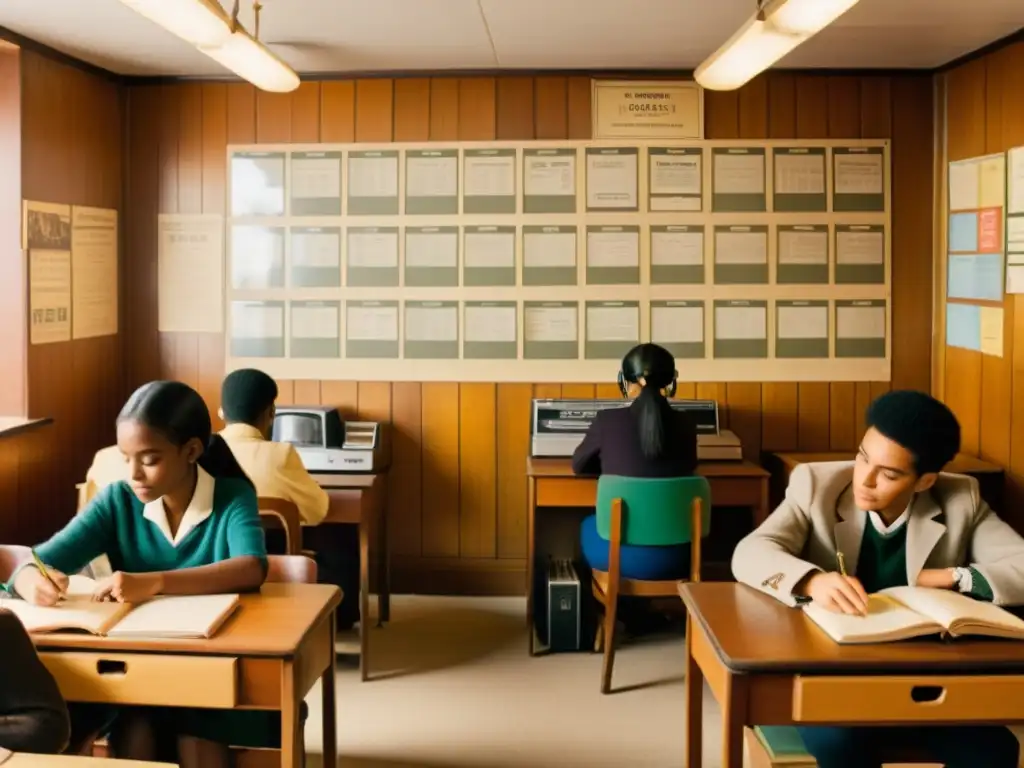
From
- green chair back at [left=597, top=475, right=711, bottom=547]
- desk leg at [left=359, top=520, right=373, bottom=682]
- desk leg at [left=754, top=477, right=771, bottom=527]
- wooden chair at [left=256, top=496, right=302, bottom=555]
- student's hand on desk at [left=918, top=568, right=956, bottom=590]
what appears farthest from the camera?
desk leg at [left=754, top=477, right=771, bottom=527]

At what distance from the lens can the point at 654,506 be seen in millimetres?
3627

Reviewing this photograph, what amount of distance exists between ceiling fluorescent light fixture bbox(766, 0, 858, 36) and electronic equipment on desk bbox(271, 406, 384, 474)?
7.45 ft

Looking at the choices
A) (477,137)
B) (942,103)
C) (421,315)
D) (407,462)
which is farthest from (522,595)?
Answer: (942,103)

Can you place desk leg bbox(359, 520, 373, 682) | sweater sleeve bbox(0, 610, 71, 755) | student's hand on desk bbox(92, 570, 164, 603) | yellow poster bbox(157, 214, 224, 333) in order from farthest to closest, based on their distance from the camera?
yellow poster bbox(157, 214, 224, 333), desk leg bbox(359, 520, 373, 682), student's hand on desk bbox(92, 570, 164, 603), sweater sleeve bbox(0, 610, 71, 755)

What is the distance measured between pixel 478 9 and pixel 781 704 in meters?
2.60

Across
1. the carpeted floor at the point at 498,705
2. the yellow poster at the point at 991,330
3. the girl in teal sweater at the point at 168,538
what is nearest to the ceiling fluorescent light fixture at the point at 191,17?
the girl in teal sweater at the point at 168,538

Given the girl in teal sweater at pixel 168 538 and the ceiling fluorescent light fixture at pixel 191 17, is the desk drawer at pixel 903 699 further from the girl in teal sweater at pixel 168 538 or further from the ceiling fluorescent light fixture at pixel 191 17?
the ceiling fluorescent light fixture at pixel 191 17

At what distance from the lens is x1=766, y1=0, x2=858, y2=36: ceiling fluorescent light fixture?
112 inches

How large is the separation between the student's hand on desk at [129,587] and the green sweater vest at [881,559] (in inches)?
59.7

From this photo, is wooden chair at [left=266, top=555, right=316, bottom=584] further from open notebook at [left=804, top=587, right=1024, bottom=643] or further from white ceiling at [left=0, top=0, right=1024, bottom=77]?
white ceiling at [left=0, top=0, right=1024, bottom=77]

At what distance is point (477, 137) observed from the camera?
4.68 m

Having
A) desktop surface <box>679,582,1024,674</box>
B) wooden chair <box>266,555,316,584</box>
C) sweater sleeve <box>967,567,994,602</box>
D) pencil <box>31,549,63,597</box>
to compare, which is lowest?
desktop surface <box>679,582,1024,674</box>

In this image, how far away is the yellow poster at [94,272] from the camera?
4410mm

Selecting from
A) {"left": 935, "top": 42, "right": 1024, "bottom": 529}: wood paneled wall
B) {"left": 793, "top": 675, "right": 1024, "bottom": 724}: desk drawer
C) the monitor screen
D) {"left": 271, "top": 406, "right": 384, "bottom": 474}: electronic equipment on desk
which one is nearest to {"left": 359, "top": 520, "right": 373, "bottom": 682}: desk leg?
{"left": 271, "top": 406, "right": 384, "bottom": 474}: electronic equipment on desk
